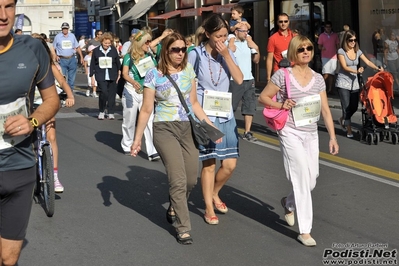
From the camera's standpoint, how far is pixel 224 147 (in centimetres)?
675

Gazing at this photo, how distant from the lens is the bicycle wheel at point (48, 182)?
23.4 ft

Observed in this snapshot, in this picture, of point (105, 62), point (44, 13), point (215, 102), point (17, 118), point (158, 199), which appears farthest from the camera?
point (44, 13)

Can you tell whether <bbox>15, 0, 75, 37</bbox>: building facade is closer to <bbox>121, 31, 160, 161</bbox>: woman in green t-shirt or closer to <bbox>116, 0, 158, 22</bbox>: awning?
<bbox>116, 0, 158, 22</bbox>: awning

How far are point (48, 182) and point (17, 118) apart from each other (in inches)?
142

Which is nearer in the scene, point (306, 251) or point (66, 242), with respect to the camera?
point (306, 251)

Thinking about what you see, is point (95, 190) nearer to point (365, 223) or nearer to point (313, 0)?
point (365, 223)

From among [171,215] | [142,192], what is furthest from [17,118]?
[142,192]

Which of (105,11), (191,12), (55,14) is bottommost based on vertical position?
(191,12)

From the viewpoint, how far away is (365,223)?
669cm

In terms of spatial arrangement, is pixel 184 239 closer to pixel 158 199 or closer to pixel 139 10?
pixel 158 199

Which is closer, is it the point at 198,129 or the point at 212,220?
the point at 198,129

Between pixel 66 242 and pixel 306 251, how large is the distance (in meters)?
1.93

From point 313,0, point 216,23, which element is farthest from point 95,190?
point 313,0

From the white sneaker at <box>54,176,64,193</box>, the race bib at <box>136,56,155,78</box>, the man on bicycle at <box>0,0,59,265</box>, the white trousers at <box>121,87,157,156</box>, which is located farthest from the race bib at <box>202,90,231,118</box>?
the white trousers at <box>121,87,157,156</box>
